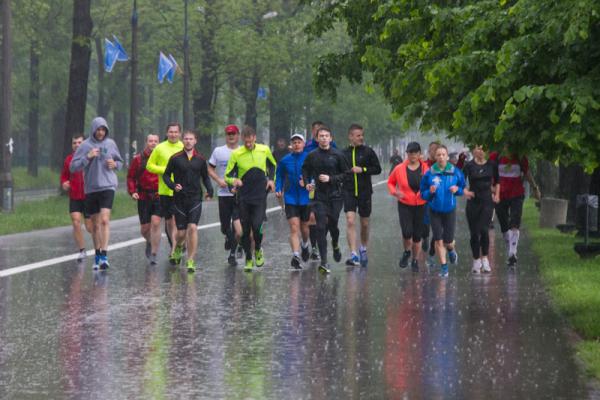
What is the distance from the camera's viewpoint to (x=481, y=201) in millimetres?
17891

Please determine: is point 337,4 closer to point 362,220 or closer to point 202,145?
point 362,220

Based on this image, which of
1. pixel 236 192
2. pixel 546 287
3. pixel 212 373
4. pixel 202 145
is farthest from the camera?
pixel 202 145

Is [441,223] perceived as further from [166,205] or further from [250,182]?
[166,205]

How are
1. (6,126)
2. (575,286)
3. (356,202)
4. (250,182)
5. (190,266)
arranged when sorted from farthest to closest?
(6,126) < (356,202) < (250,182) < (190,266) < (575,286)

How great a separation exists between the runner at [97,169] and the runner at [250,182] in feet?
4.77

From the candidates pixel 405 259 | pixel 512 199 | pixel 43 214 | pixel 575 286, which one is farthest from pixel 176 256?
pixel 43 214

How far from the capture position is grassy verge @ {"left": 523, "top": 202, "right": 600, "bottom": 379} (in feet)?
35.7

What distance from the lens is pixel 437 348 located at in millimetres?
10938

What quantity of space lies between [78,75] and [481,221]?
72.5 feet

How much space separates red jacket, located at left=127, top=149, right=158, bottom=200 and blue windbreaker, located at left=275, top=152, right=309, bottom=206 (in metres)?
1.69

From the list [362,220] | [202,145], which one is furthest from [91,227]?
[202,145]

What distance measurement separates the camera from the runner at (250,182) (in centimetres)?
1798

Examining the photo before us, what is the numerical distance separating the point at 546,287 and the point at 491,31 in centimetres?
504

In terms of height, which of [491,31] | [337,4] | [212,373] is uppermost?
[337,4]
